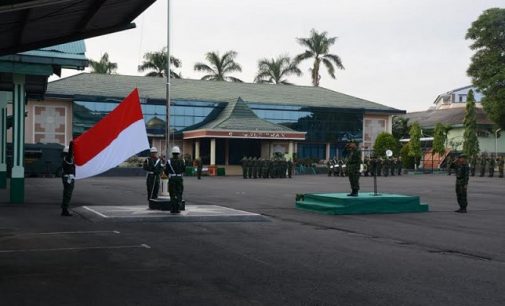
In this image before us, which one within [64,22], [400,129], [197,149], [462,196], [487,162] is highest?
[400,129]

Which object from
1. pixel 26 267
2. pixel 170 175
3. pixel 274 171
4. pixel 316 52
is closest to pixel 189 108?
pixel 274 171

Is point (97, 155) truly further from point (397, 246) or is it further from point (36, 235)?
point (397, 246)

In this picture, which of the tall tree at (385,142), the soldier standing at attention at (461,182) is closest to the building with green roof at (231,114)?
the tall tree at (385,142)

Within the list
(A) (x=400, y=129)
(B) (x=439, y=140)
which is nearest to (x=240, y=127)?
(B) (x=439, y=140)

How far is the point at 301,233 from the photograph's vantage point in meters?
13.8

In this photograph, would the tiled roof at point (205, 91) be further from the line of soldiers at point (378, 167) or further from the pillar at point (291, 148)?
the line of soldiers at point (378, 167)

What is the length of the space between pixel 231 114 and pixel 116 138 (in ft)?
130

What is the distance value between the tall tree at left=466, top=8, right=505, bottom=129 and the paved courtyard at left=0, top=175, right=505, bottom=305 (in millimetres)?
46655

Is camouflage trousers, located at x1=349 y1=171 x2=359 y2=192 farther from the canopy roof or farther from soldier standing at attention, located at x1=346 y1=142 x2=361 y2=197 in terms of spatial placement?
the canopy roof

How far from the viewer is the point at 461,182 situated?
63.5ft

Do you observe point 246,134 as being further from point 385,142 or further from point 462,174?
point 462,174

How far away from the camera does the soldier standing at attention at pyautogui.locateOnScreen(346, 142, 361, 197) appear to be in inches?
763

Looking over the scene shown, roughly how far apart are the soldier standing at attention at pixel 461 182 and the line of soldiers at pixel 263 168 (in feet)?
90.0

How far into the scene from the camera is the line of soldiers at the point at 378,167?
50.2 m
